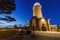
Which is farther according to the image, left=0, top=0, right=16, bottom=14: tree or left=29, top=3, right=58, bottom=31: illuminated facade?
left=29, top=3, right=58, bottom=31: illuminated facade

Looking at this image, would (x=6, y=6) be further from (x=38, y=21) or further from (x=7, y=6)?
(x=38, y=21)

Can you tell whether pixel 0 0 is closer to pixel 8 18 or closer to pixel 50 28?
pixel 8 18

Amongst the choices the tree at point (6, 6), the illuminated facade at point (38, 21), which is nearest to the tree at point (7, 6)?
the tree at point (6, 6)

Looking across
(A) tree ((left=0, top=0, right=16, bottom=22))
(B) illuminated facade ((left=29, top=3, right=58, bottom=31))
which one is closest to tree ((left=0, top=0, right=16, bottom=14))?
(A) tree ((left=0, top=0, right=16, bottom=22))

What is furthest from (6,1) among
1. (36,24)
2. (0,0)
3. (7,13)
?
(36,24)

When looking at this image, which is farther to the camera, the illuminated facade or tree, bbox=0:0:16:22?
the illuminated facade

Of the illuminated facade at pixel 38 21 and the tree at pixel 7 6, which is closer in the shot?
the tree at pixel 7 6

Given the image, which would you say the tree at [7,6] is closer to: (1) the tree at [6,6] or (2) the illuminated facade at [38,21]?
(1) the tree at [6,6]

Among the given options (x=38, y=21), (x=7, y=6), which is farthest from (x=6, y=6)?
(x=38, y=21)

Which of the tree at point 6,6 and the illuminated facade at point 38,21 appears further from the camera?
the illuminated facade at point 38,21

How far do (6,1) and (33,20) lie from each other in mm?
27323

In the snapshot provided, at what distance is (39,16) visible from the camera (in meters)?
41.9

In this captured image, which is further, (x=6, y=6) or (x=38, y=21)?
(x=38, y=21)

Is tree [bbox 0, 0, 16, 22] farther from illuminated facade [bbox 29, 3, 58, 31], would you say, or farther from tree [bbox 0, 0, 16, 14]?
illuminated facade [bbox 29, 3, 58, 31]
